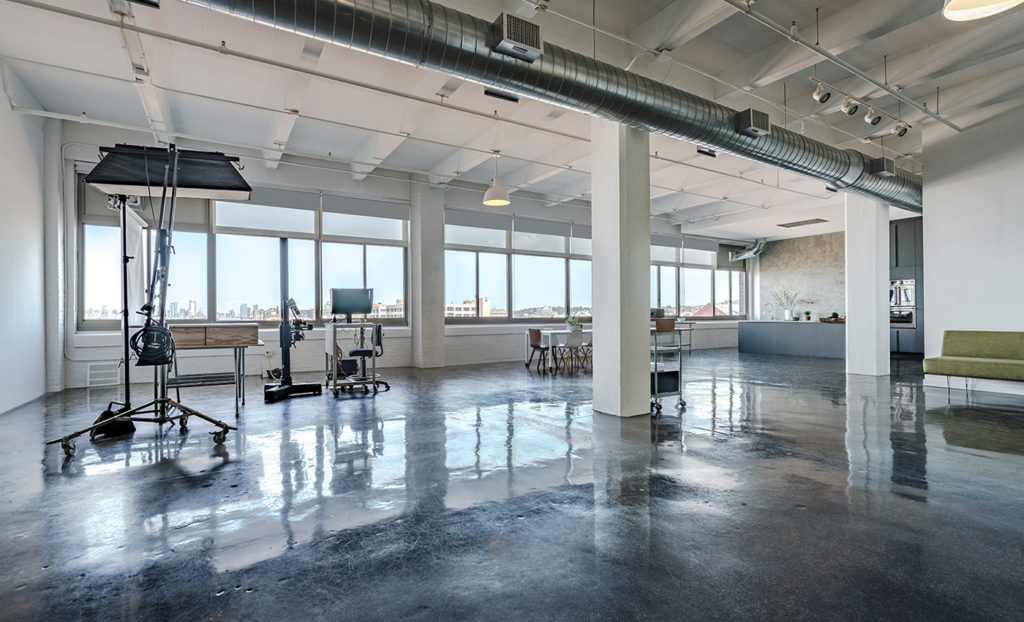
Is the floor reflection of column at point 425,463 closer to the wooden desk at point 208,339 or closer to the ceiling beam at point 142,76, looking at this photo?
the wooden desk at point 208,339

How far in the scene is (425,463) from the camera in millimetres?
3502

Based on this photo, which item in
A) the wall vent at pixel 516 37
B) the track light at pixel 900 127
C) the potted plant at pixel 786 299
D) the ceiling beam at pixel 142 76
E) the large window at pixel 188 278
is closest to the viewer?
the wall vent at pixel 516 37

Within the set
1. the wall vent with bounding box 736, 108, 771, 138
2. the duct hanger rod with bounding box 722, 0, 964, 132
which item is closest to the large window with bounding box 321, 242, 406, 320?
the wall vent with bounding box 736, 108, 771, 138

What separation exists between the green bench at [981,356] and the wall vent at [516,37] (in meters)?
6.80

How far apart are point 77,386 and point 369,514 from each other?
7248mm

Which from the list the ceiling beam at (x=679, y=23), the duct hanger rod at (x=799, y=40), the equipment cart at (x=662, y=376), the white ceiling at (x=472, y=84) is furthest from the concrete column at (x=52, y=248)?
the duct hanger rod at (x=799, y=40)

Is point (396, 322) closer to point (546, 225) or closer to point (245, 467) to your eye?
point (546, 225)

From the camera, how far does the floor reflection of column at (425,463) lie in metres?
2.79

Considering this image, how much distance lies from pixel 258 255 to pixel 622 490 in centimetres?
801

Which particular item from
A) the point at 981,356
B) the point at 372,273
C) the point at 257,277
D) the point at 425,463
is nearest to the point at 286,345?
the point at 257,277

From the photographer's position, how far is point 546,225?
38.0ft

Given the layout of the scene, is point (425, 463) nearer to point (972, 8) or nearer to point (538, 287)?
point (972, 8)

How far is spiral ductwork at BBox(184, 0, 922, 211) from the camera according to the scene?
3.00 metres

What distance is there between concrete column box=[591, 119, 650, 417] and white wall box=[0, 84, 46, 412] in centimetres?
671
